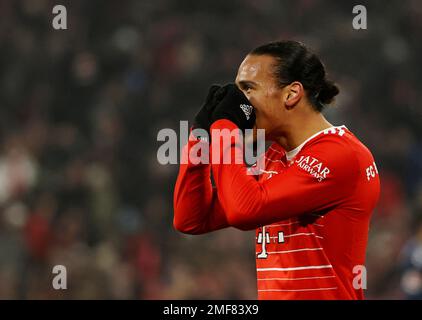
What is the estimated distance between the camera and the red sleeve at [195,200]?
2.65 metres

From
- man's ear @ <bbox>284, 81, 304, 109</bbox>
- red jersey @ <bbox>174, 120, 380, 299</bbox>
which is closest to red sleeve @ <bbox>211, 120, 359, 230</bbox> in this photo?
red jersey @ <bbox>174, 120, 380, 299</bbox>

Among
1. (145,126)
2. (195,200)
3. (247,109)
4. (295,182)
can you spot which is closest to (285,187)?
(295,182)

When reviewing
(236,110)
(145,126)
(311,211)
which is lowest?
(311,211)

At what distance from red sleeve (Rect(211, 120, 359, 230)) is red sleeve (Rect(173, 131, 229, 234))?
178 mm

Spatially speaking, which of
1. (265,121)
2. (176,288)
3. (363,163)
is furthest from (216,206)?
(176,288)

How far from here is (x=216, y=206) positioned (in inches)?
109

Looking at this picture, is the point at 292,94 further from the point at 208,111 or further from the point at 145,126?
the point at 145,126

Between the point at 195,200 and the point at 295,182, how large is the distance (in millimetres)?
403

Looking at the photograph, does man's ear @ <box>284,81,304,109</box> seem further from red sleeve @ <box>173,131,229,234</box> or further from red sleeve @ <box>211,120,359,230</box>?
red sleeve @ <box>173,131,229,234</box>

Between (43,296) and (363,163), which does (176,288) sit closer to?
(43,296)

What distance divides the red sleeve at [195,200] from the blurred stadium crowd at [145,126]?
7.81ft

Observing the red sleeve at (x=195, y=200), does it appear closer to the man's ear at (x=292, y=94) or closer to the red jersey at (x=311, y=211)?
the red jersey at (x=311, y=211)

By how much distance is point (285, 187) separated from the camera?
242 centimetres

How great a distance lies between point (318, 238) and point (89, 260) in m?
3.52
